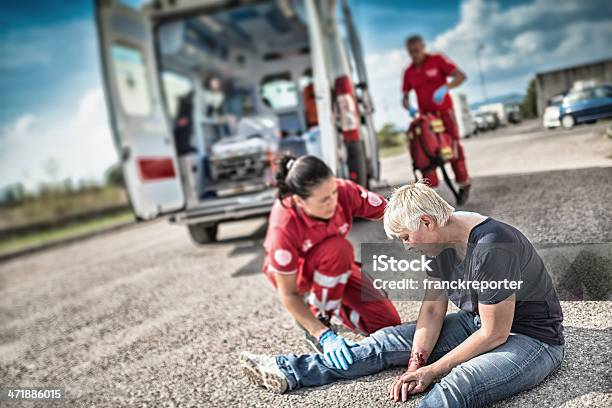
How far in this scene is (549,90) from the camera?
2277 millimetres

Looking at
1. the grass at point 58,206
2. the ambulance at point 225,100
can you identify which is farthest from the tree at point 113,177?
the ambulance at point 225,100

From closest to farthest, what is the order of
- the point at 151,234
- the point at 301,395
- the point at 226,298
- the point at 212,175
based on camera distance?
the point at 301,395 → the point at 226,298 → the point at 212,175 → the point at 151,234

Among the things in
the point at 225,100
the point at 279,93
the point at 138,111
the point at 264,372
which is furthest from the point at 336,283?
the point at 225,100

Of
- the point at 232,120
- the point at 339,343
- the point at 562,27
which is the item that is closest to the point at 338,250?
the point at 339,343

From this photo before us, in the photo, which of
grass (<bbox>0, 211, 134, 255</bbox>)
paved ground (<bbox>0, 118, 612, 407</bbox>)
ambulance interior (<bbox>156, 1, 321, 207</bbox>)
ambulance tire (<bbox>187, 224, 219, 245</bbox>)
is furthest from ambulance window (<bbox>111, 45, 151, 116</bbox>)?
grass (<bbox>0, 211, 134, 255</bbox>)

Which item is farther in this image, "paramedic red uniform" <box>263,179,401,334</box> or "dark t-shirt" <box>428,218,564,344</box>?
"paramedic red uniform" <box>263,179,401,334</box>

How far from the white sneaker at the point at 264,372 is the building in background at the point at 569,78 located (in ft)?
4.85

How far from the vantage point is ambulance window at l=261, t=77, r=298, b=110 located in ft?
23.6

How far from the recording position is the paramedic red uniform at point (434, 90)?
93.4 inches

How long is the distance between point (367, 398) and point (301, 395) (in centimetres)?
29

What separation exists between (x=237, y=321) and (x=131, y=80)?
8.34ft

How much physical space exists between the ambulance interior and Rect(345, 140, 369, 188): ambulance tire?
4.92 ft

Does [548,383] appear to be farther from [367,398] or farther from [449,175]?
[449,175]

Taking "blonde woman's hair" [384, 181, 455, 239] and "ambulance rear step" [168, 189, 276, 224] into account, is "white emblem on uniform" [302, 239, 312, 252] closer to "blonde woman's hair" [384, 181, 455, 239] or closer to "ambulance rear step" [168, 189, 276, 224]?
"blonde woman's hair" [384, 181, 455, 239]
